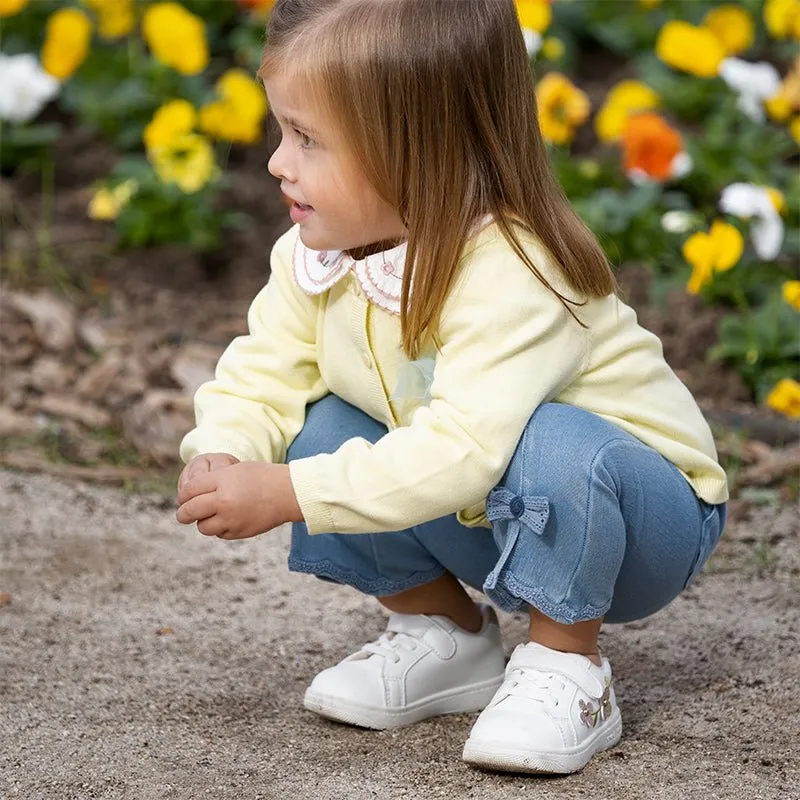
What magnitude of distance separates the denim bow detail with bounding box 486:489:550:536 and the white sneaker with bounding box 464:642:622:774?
0.20 metres

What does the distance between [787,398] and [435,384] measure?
1.34 metres

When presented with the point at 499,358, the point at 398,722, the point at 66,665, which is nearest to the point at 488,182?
the point at 499,358

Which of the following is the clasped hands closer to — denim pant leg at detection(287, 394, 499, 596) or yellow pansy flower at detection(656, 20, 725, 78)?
denim pant leg at detection(287, 394, 499, 596)

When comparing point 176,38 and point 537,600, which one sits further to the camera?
point 176,38

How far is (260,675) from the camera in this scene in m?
2.11

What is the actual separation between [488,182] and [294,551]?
1.90 ft

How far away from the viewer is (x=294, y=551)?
6.51 ft

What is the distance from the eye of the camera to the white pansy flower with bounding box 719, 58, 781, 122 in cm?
384

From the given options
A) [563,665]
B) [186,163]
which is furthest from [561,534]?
[186,163]

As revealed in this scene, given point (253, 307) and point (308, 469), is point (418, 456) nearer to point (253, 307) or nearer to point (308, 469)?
point (308, 469)

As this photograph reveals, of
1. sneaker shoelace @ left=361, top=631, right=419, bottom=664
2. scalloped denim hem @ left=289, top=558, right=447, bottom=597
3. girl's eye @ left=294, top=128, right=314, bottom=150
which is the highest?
girl's eye @ left=294, top=128, right=314, bottom=150

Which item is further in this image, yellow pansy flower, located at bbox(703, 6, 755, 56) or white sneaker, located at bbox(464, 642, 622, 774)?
yellow pansy flower, located at bbox(703, 6, 755, 56)

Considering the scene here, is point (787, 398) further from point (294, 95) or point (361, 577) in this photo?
point (294, 95)

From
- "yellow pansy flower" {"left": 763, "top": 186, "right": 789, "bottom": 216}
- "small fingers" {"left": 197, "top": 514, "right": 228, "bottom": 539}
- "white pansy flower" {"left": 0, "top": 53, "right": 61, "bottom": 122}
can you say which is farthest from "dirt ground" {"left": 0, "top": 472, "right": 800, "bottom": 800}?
"white pansy flower" {"left": 0, "top": 53, "right": 61, "bottom": 122}
